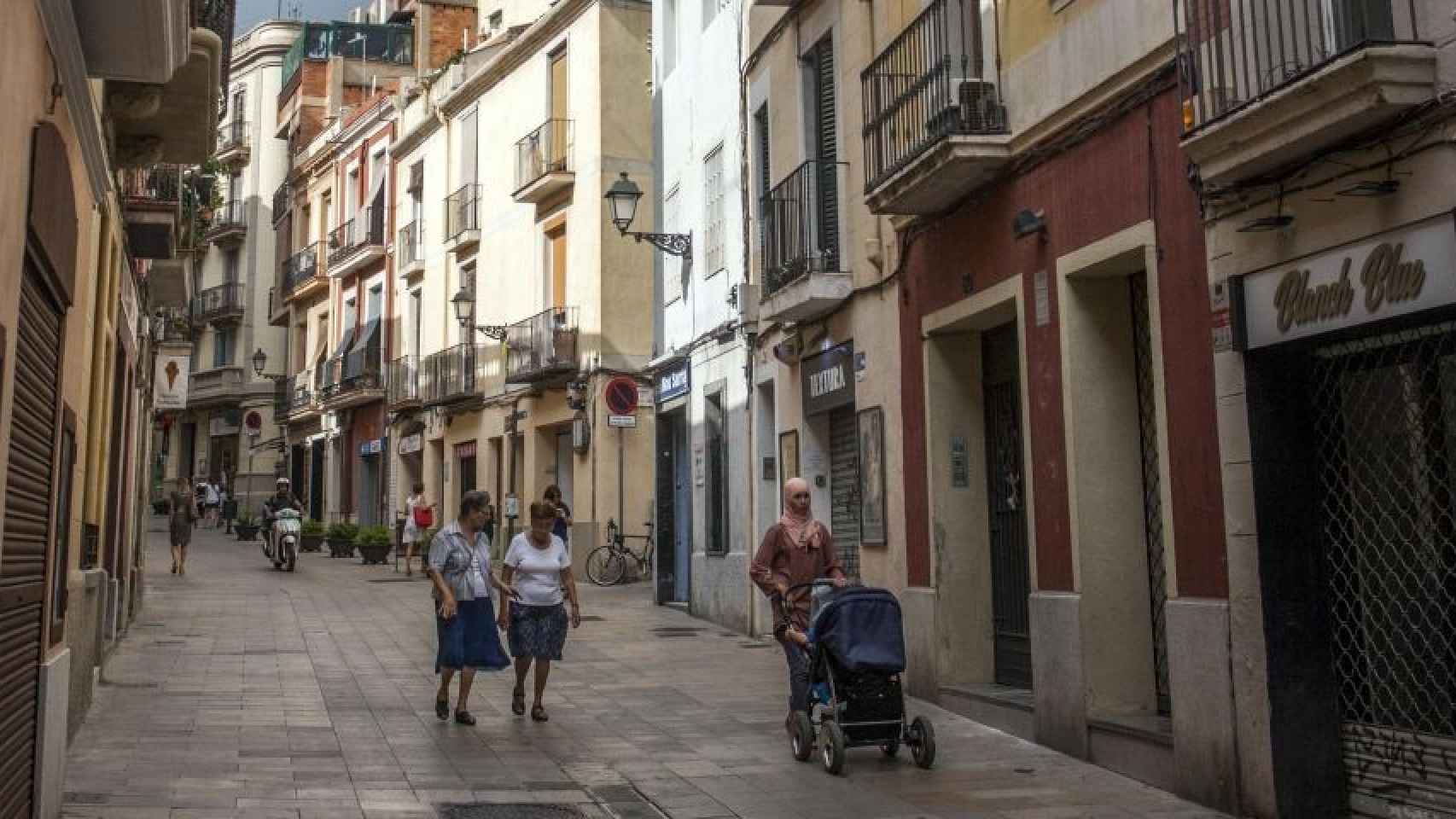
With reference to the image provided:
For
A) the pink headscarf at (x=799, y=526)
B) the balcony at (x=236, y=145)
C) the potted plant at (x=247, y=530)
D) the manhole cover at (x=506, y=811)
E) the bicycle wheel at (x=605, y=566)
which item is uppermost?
the balcony at (x=236, y=145)

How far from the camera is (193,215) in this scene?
1670 centimetres

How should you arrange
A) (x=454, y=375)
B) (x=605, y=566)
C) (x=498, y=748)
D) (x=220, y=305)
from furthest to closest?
(x=220, y=305) → (x=454, y=375) → (x=605, y=566) → (x=498, y=748)

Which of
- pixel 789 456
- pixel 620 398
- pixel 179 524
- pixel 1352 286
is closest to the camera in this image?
pixel 1352 286

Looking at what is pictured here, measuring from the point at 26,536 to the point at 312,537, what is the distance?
29.7 meters

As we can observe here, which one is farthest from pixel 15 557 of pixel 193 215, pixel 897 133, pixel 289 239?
pixel 289 239

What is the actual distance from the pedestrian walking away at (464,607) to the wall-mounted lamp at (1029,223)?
4358 mm

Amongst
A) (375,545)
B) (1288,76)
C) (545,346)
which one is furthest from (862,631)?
(375,545)

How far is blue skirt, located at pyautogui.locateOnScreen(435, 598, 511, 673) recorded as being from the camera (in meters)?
10.6

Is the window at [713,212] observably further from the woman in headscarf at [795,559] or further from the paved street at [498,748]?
the woman in headscarf at [795,559]

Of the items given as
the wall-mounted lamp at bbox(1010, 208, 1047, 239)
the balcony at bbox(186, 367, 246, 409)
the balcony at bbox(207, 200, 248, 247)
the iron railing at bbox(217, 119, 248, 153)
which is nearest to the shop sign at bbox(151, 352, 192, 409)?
the wall-mounted lamp at bbox(1010, 208, 1047, 239)

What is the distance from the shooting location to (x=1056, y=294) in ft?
31.6

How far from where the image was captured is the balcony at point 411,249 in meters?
34.5

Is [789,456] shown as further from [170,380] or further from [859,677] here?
[170,380]

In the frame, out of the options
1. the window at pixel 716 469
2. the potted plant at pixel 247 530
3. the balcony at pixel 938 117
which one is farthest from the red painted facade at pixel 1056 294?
the potted plant at pixel 247 530
